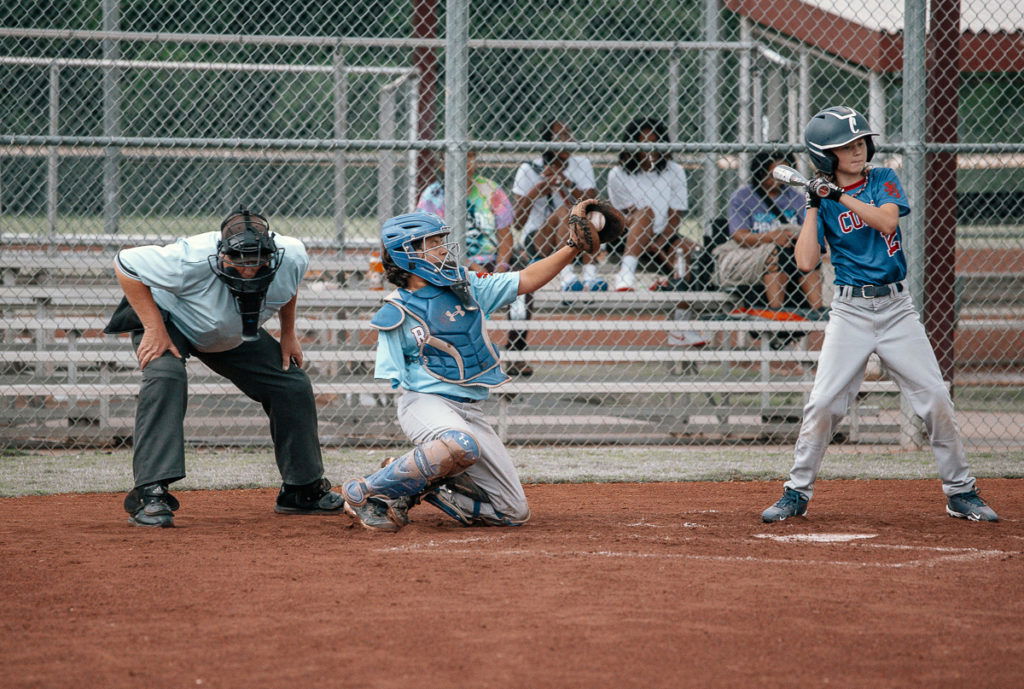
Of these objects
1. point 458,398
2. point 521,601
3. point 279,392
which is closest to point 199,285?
point 279,392

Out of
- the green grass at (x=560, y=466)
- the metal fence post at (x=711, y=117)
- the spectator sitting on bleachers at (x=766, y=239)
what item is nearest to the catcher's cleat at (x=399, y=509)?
the green grass at (x=560, y=466)

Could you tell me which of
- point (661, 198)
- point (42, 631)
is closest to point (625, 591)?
point (42, 631)

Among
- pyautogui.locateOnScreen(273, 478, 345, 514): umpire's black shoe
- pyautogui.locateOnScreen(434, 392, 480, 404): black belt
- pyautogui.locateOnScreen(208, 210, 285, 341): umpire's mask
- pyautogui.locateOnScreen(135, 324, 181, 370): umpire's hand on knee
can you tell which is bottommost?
pyautogui.locateOnScreen(273, 478, 345, 514): umpire's black shoe

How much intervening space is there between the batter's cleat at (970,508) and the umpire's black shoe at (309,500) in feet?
9.03

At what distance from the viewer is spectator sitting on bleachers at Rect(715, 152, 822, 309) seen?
815 cm

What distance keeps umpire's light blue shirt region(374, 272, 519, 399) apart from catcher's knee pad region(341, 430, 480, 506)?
0.30 metres

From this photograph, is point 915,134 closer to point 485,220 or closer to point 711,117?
point 711,117

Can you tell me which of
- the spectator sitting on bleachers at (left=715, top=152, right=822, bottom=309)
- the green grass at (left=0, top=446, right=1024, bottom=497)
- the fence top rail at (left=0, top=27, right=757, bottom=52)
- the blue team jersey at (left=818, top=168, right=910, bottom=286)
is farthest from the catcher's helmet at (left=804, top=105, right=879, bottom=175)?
the spectator sitting on bleachers at (left=715, top=152, right=822, bottom=309)

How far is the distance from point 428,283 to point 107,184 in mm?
4898

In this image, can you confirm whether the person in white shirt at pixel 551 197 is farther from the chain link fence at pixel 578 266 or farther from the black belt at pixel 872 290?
the black belt at pixel 872 290

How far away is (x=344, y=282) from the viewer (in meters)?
9.93

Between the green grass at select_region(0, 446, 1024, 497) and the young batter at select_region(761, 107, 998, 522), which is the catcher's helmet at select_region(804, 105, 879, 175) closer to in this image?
the young batter at select_region(761, 107, 998, 522)

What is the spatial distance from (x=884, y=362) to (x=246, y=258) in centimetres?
275

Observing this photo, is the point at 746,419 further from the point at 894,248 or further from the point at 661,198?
the point at 894,248
